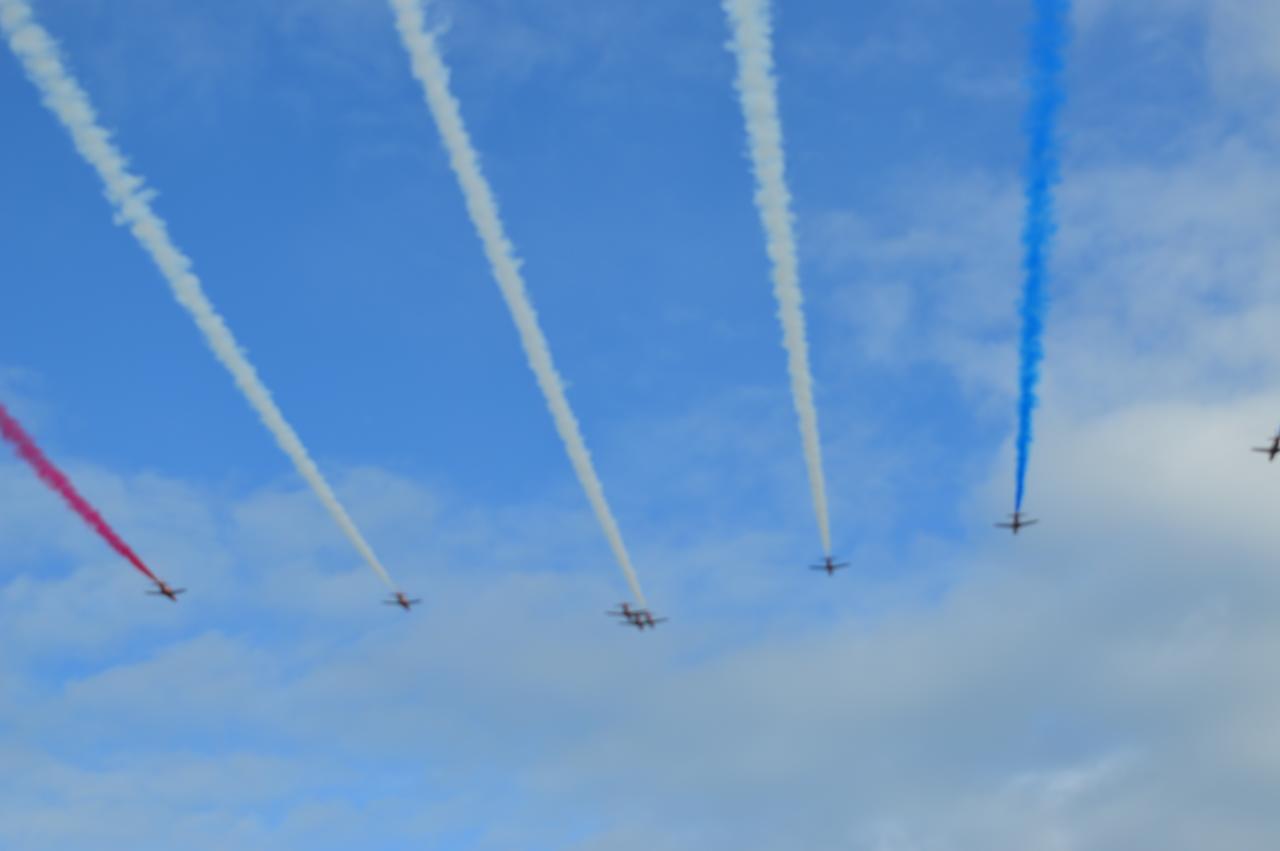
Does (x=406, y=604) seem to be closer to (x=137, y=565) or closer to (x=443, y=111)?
(x=137, y=565)

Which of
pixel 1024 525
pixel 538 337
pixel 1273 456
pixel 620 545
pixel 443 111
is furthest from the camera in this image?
pixel 1024 525

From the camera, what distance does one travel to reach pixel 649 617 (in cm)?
7325

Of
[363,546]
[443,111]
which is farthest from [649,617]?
[443,111]

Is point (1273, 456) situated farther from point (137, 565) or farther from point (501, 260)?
point (137, 565)

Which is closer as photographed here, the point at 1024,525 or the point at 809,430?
the point at 809,430

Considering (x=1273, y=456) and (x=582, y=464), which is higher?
(x=1273, y=456)

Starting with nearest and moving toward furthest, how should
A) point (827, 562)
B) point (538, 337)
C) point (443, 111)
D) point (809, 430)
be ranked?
point (443, 111), point (538, 337), point (809, 430), point (827, 562)

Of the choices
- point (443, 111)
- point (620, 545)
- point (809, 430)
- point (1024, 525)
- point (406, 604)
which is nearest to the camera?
point (443, 111)

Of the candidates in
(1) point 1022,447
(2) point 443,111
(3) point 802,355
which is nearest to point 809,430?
(3) point 802,355

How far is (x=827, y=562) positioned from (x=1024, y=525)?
10.1m

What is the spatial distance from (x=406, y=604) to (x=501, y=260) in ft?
121

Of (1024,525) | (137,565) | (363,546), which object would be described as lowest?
(137,565)

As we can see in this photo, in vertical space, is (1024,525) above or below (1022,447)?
above

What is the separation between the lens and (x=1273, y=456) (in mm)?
55500
